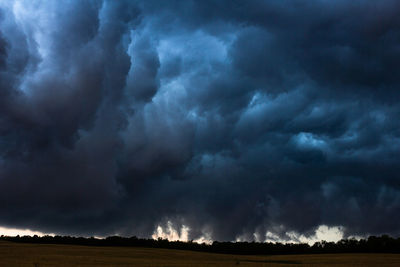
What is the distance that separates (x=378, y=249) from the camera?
159m

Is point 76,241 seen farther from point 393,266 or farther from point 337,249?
point 393,266

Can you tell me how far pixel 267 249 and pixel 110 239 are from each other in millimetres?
64452

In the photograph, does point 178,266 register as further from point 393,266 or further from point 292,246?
point 292,246

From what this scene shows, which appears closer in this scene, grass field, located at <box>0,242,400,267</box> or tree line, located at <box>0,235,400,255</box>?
grass field, located at <box>0,242,400,267</box>

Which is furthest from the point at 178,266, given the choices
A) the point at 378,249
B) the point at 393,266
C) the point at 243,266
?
the point at 378,249

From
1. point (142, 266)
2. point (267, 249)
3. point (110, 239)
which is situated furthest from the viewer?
point (110, 239)

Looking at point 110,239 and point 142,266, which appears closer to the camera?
point 142,266

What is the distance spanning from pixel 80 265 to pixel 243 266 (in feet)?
75.7

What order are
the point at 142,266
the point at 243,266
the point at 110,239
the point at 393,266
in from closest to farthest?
the point at 142,266 → the point at 243,266 → the point at 393,266 → the point at 110,239

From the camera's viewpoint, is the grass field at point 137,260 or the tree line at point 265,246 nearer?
the grass field at point 137,260

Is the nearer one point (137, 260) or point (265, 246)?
point (137, 260)

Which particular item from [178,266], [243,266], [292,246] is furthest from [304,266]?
[292,246]

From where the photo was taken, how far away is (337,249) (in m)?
163

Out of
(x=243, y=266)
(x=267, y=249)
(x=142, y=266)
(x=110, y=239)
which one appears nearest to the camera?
(x=142, y=266)
